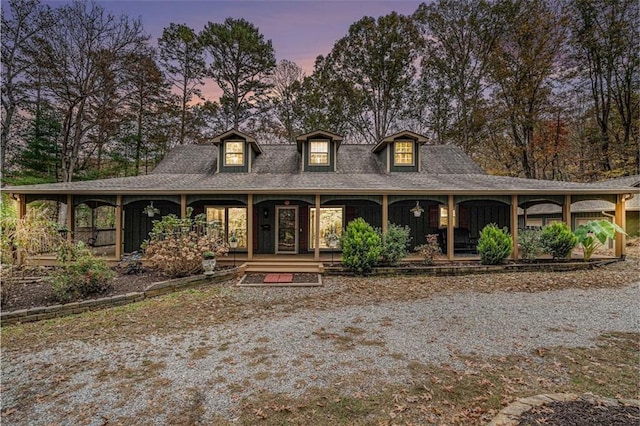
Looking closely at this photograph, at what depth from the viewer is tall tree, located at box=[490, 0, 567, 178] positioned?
17.3 m

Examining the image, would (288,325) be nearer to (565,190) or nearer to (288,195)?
(288,195)

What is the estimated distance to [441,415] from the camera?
280cm

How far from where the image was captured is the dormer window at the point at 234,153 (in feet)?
41.8

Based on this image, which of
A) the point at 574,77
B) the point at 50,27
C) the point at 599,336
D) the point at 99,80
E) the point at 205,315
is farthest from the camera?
the point at 574,77

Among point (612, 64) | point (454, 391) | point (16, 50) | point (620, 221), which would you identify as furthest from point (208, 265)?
point (612, 64)

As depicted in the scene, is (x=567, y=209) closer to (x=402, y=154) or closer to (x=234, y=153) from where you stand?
(x=402, y=154)

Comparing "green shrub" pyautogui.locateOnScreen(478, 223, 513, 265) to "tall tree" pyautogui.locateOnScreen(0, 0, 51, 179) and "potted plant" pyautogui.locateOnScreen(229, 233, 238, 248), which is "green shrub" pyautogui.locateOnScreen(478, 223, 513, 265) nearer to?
"potted plant" pyautogui.locateOnScreen(229, 233, 238, 248)

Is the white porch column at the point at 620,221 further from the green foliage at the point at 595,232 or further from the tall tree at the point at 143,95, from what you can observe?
the tall tree at the point at 143,95

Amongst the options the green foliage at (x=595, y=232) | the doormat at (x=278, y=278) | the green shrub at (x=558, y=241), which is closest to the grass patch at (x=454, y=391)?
the doormat at (x=278, y=278)

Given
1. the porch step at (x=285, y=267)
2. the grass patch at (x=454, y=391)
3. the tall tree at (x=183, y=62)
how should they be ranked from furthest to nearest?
the tall tree at (x=183, y=62), the porch step at (x=285, y=267), the grass patch at (x=454, y=391)

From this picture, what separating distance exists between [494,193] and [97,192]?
1304cm

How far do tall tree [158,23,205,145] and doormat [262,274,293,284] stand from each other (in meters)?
15.4

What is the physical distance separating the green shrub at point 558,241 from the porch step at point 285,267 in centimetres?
759

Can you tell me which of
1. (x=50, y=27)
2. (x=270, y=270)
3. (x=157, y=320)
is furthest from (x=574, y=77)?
(x=50, y=27)
